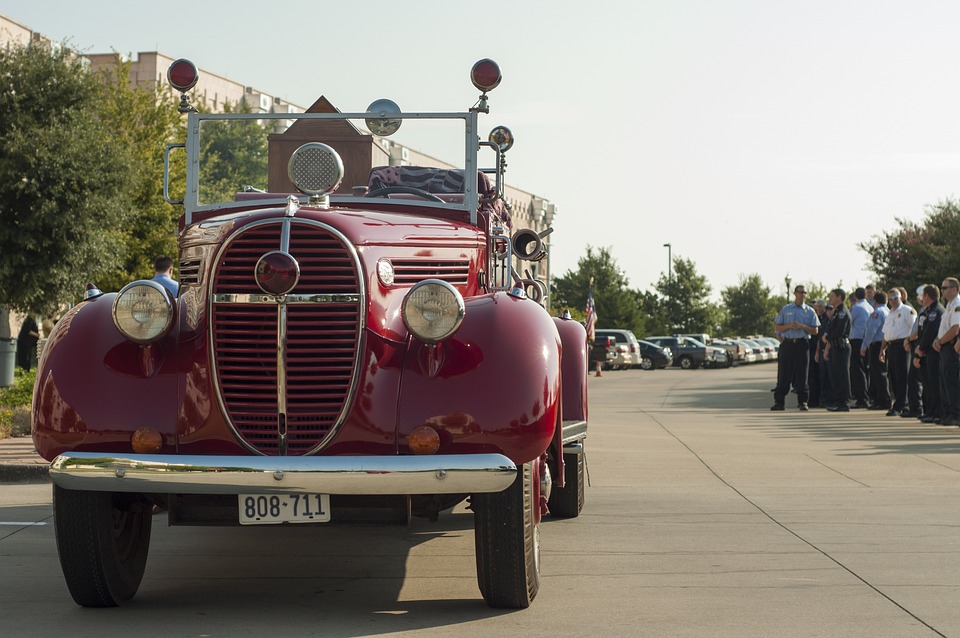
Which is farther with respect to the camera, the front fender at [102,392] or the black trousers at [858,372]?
the black trousers at [858,372]

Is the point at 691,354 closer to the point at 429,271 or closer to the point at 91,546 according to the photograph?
the point at 429,271

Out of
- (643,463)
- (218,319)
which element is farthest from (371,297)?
(643,463)

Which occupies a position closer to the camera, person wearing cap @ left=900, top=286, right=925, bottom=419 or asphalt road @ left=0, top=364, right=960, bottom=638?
asphalt road @ left=0, top=364, right=960, bottom=638

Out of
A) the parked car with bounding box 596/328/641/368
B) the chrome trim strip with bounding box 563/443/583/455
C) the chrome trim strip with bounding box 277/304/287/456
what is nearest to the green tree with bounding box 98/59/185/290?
the chrome trim strip with bounding box 563/443/583/455

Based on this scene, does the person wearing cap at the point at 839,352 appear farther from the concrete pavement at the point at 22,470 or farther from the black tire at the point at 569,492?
the concrete pavement at the point at 22,470

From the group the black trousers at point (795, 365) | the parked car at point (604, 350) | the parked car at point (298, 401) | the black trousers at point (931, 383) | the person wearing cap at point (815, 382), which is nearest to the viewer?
the parked car at point (298, 401)

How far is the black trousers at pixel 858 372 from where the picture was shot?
2052 cm

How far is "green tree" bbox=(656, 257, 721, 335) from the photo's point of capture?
271 feet

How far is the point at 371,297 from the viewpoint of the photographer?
208 inches

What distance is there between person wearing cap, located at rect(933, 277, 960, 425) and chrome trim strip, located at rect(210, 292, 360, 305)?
37.6 feet

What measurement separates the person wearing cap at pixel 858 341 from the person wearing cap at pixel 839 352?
0.43 m

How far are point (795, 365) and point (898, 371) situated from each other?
6.34 ft

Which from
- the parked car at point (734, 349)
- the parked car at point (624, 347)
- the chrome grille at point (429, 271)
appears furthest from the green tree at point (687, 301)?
the chrome grille at point (429, 271)

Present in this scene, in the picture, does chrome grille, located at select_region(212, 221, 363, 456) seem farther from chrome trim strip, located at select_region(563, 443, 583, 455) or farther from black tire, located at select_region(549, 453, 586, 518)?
black tire, located at select_region(549, 453, 586, 518)
